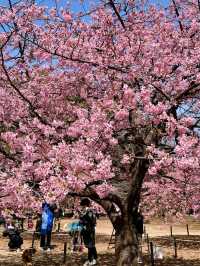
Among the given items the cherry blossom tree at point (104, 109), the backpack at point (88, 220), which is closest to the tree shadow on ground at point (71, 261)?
the backpack at point (88, 220)

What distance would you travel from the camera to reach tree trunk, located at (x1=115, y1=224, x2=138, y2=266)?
463 inches

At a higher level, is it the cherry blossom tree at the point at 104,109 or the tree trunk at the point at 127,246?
the cherry blossom tree at the point at 104,109

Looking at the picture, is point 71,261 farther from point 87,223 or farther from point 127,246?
point 127,246

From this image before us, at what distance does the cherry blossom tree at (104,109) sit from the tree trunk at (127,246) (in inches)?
0.9

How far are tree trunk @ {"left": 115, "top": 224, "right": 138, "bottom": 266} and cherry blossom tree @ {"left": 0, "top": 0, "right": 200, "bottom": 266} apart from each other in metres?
0.02

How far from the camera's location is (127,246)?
11766 mm

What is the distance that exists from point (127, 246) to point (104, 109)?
11.6 ft

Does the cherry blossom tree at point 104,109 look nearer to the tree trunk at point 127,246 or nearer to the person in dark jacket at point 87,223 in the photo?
the tree trunk at point 127,246

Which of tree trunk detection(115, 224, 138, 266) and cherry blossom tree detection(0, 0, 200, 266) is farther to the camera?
tree trunk detection(115, 224, 138, 266)

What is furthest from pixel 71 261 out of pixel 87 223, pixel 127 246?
pixel 127 246

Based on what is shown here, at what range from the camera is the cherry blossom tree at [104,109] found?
29.9 ft

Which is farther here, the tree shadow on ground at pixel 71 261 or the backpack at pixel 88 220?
the tree shadow on ground at pixel 71 261

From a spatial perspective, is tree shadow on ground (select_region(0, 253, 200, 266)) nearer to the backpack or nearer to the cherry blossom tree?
the backpack

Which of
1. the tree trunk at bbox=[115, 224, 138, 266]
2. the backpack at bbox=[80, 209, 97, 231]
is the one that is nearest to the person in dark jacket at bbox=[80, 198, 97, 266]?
the backpack at bbox=[80, 209, 97, 231]
